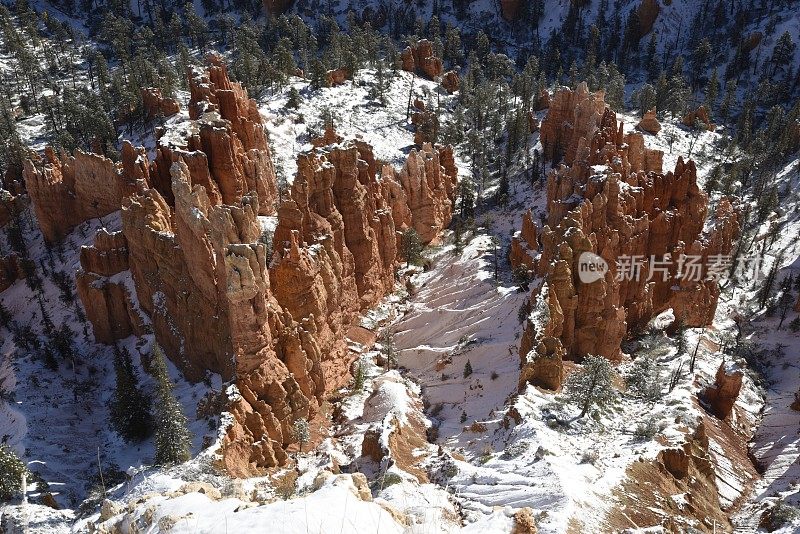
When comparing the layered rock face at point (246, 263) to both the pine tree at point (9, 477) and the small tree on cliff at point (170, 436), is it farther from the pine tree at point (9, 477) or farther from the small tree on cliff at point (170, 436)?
the pine tree at point (9, 477)

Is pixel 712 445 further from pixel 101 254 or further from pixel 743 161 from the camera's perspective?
pixel 743 161

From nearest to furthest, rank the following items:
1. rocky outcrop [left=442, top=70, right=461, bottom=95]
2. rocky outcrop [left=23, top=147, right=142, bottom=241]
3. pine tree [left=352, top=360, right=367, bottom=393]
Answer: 1. pine tree [left=352, top=360, right=367, bottom=393]
2. rocky outcrop [left=23, top=147, right=142, bottom=241]
3. rocky outcrop [left=442, top=70, right=461, bottom=95]

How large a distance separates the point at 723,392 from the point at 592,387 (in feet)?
46.5

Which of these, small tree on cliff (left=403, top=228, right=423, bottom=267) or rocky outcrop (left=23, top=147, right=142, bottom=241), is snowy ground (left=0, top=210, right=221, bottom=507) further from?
small tree on cliff (left=403, top=228, right=423, bottom=267)

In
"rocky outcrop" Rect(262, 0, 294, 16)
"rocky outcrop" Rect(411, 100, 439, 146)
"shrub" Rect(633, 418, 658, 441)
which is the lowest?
"shrub" Rect(633, 418, 658, 441)

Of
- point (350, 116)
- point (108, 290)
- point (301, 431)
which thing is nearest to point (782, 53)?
point (350, 116)

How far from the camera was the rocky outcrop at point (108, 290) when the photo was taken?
46031 millimetres

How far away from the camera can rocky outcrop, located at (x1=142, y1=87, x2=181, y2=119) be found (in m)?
76.5

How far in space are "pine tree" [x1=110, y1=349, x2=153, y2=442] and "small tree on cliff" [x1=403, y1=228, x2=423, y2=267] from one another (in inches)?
1308

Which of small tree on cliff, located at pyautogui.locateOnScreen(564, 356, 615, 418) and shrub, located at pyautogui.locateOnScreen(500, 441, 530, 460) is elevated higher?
small tree on cliff, located at pyautogui.locateOnScreen(564, 356, 615, 418)

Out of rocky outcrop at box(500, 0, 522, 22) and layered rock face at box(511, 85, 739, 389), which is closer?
layered rock face at box(511, 85, 739, 389)

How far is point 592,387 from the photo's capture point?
36.5 metres

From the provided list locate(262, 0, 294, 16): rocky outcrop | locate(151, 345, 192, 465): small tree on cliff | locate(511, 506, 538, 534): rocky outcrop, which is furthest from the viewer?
locate(262, 0, 294, 16): rocky outcrop

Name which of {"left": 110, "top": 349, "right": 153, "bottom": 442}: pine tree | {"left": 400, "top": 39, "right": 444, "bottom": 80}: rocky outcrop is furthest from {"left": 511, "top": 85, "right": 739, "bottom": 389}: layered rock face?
{"left": 400, "top": 39, "right": 444, "bottom": 80}: rocky outcrop
